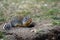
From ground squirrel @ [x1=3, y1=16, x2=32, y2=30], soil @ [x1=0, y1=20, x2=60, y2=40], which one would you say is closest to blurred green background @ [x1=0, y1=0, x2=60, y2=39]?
ground squirrel @ [x1=3, y1=16, x2=32, y2=30]

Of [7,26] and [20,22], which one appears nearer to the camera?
[7,26]

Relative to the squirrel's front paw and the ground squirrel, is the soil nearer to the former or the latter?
the squirrel's front paw

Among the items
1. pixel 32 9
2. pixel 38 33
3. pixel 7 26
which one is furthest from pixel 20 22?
pixel 32 9

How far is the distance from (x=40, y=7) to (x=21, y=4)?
705 millimetres

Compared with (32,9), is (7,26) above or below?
above

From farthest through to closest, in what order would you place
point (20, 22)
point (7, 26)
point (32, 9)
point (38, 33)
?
1. point (32, 9)
2. point (20, 22)
3. point (7, 26)
4. point (38, 33)

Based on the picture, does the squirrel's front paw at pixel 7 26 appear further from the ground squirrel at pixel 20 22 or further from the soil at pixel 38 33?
the soil at pixel 38 33

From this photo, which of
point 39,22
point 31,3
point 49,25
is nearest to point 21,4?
point 31,3

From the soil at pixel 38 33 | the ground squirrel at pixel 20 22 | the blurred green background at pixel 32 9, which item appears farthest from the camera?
the blurred green background at pixel 32 9

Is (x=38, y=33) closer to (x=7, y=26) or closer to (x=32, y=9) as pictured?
(x=7, y=26)

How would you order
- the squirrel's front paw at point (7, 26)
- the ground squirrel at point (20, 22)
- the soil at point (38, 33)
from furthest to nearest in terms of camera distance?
the ground squirrel at point (20, 22)
the squirrel's front paw at point (7, 26)
the soil at point (38, 33)

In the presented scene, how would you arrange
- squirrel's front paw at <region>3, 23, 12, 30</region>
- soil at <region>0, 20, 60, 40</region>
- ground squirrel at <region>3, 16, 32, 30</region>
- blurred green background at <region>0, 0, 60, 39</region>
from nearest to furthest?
soil at <region>0, 20, 60, 40</region>
squirrel's front paw at <region>3, 23, 12, 30</region>
ground squirrel at <region>3, 16, 32, 30</region>
blurred green background at <region>0, 0, 60, 39</region>

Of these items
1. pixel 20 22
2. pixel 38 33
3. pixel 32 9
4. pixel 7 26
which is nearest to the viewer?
pixel 38 33

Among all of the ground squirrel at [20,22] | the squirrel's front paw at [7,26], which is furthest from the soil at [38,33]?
the ground squirrel at [20,22]
